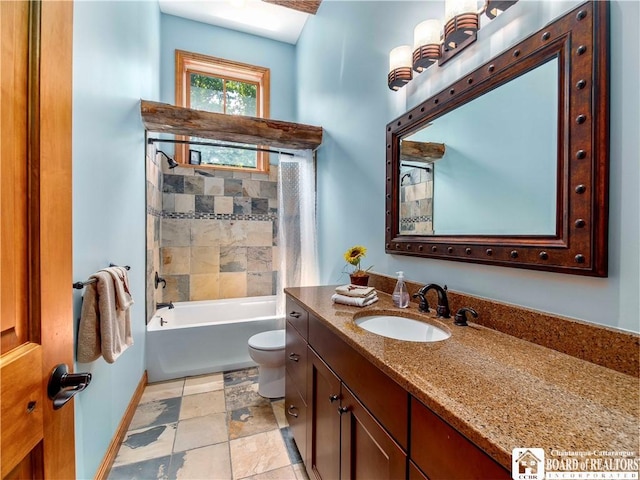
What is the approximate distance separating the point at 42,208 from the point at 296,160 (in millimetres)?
2328

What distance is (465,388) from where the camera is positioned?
61cm

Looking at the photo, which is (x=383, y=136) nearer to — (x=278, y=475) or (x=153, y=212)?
(x=278, y=475)

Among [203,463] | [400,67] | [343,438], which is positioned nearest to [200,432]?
[203,463]

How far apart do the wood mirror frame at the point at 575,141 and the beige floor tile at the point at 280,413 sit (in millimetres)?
1640

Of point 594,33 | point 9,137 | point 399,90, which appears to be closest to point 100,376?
A: point 9,137

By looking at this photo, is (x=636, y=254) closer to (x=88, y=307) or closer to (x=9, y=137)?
(x=9, y=137)

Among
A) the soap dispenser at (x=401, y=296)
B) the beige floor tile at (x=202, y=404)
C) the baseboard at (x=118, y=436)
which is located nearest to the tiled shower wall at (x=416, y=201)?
the soap dispenser at (x=401, y=296)

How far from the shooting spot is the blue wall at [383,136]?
0.70 meters

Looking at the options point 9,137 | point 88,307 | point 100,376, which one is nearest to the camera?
point 9,137

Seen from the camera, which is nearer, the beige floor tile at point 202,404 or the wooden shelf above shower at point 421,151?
the wooden shelf above shower at point 421,151

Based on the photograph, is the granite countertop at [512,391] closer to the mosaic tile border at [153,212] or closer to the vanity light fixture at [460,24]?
the vanity light fixture at [460,24]

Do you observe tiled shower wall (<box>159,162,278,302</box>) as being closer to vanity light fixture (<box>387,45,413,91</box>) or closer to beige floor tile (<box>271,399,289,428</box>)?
beige floor tile (<box>271,399,289,428</box>)

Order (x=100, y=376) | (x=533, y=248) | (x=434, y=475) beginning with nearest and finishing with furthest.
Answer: (x=434, y=475), (x=533, y=248), (x=100, y=376)

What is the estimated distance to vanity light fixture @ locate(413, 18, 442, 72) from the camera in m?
1.22
